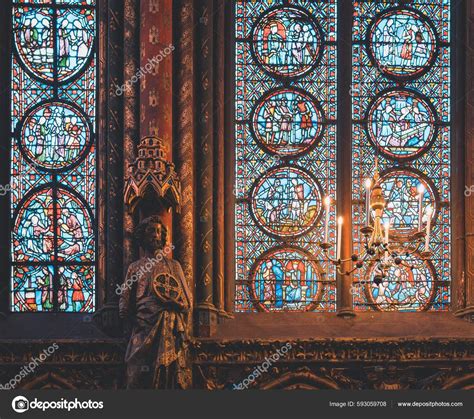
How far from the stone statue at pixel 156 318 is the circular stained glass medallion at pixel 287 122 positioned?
3208mm

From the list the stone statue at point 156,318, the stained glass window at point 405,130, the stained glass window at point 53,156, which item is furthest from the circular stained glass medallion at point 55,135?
the stained glass window at point 405,130

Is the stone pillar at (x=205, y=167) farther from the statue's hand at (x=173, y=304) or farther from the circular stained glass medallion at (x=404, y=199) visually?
the circular stained glass medallion at (x=404, y=199)

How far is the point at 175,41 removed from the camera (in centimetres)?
2427

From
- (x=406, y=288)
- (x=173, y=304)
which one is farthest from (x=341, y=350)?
(x=173, y=304)

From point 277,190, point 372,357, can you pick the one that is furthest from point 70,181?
point 372,357

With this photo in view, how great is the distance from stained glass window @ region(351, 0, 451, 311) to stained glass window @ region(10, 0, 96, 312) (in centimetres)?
379

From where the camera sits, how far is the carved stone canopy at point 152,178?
22.8 meters

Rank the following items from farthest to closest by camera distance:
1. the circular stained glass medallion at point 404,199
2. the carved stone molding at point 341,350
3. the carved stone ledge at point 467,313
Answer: the circular stained glass medallion at point 404,199
the carved stone ledge at point 467,313
the carved stone molding at point 341,350

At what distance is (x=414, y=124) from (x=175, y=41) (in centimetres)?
373

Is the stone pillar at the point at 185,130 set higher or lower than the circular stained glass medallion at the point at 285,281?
higher

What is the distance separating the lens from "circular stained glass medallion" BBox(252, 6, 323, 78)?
83.7 feet

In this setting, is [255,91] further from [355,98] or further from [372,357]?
[372,357]

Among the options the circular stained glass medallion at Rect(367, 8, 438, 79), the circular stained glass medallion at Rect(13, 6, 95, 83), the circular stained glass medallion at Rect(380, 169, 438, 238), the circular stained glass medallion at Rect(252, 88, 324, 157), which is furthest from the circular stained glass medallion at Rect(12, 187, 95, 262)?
the circular stained glass medallion at Rect(367, 8, 438, 79)

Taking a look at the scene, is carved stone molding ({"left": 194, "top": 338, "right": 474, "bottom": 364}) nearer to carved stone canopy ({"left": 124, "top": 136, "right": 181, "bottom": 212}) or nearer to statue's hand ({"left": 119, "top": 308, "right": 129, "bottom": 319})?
statue's hand ({"left": 119, "top": 308, "right": 129, "bottom": 319})
